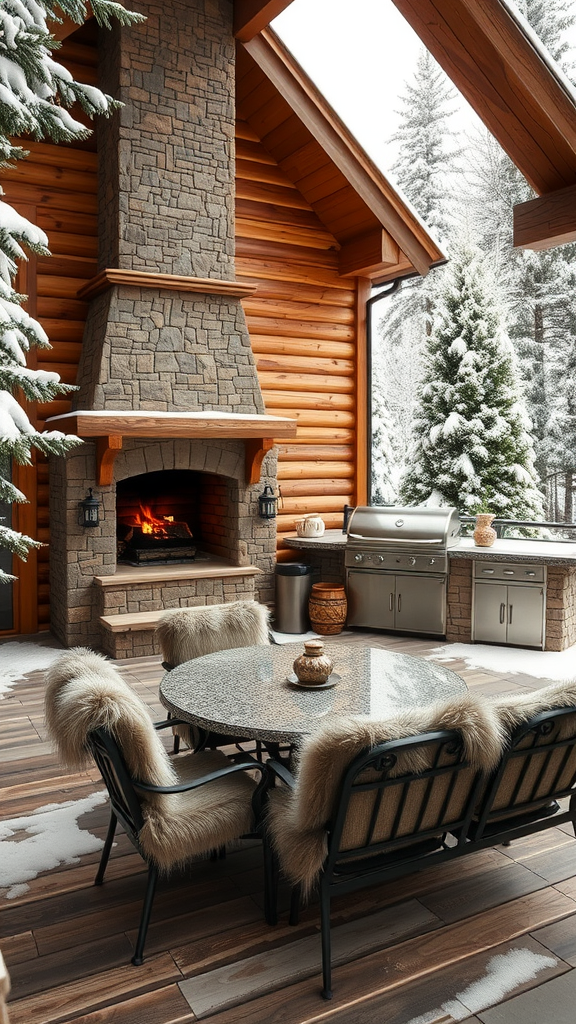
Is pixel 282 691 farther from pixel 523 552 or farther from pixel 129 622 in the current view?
pixel 523 552

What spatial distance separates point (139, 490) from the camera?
24.9 ft

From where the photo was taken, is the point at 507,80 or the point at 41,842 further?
the point at 507,80

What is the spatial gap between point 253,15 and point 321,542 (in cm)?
470

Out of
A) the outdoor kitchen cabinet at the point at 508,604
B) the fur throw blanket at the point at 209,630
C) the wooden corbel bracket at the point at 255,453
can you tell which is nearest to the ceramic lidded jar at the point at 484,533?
the outdoor kitchen cabinet at the point at 508,604

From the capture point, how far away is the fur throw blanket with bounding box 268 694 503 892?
2.18 meters

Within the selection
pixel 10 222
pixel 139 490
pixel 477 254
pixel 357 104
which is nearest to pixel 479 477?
pixel 477 254

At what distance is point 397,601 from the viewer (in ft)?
22.7

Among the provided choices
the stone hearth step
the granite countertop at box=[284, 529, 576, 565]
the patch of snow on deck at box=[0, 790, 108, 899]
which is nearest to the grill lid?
the granite countertop at box=[284, 529, 576, 565]

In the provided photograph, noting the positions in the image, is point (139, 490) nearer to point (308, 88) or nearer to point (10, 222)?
point (308, 88)

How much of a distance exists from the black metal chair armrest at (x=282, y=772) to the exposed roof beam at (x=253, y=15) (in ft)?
20.7

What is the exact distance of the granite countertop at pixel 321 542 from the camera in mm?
7195

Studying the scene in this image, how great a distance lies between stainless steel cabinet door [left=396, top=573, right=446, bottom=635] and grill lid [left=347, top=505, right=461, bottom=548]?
33 cm

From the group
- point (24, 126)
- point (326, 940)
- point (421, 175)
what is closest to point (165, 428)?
point (24, 126)

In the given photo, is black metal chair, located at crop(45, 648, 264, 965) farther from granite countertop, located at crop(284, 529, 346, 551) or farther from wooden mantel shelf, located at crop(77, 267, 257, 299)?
granite countertop, located at crop(284, 529, 346, 551)
